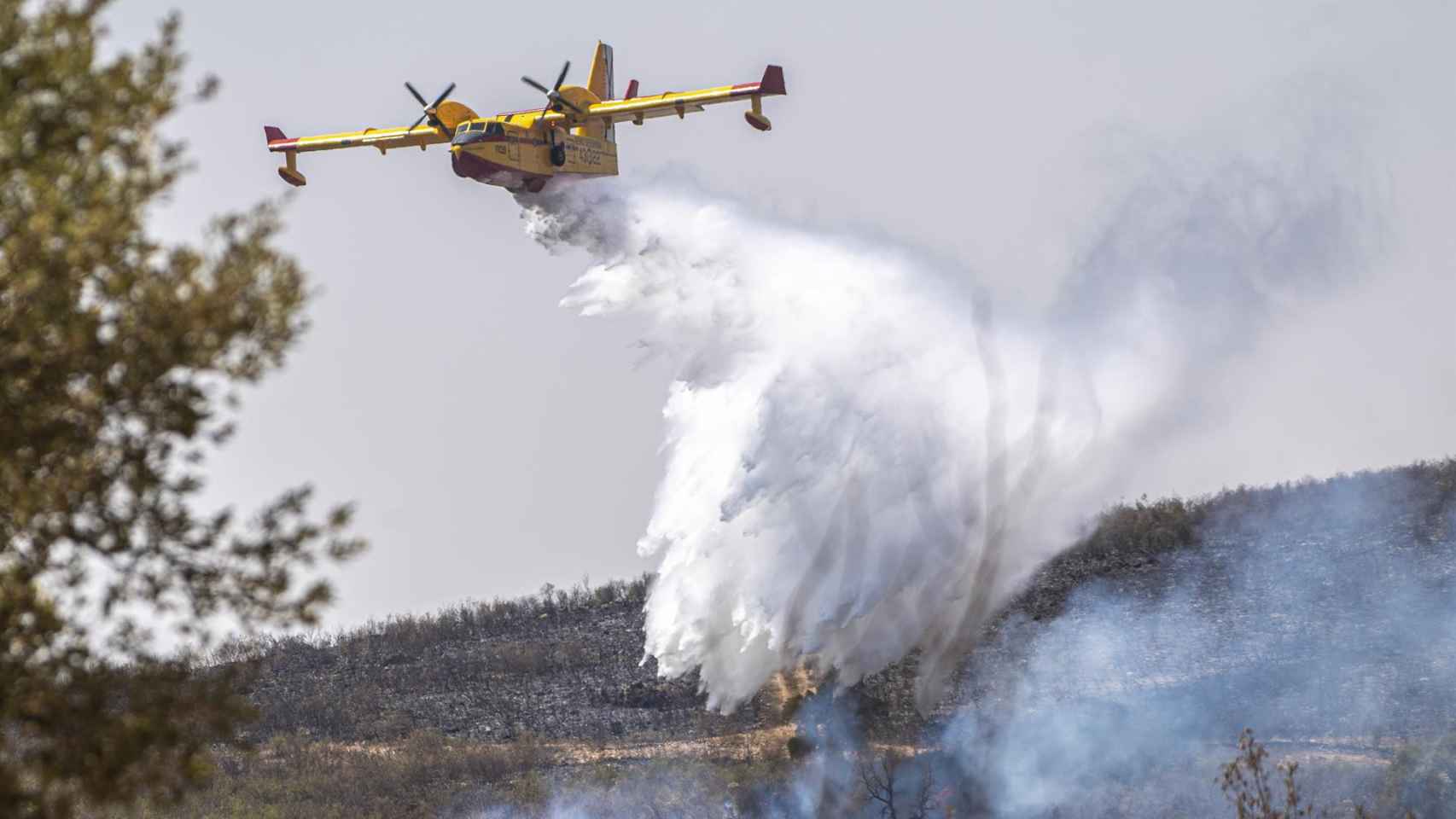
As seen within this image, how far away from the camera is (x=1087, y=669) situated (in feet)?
145

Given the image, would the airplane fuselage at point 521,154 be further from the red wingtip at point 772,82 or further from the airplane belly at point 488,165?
the red wingtip at point 772,82

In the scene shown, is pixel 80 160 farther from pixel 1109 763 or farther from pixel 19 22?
pixel 1109 763

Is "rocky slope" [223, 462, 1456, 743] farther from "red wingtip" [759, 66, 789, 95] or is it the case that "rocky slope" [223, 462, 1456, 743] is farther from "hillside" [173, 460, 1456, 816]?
"red wingtip" [759, 66, 789, 95]

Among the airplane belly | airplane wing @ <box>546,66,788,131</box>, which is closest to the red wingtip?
airplane wing @ <box>546,66,788,131</box>

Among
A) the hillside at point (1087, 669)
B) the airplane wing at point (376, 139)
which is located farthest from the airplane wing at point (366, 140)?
the hillside at point (1087, 669)

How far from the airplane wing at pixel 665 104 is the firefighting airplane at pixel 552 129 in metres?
0.02

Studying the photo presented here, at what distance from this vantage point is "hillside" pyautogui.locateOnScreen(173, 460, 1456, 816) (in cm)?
3875

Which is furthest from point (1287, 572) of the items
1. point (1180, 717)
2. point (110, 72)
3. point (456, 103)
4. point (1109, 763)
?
point (110, 72)

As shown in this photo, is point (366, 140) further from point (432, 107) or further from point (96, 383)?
point (96, 383)

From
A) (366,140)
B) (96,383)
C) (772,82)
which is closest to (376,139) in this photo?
(366,140)

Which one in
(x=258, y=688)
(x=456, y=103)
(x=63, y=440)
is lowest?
(x=63, y=440)

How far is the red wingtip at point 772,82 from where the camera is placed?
38.1 m

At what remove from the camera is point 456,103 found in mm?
41156

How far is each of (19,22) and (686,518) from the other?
85.9 ft
